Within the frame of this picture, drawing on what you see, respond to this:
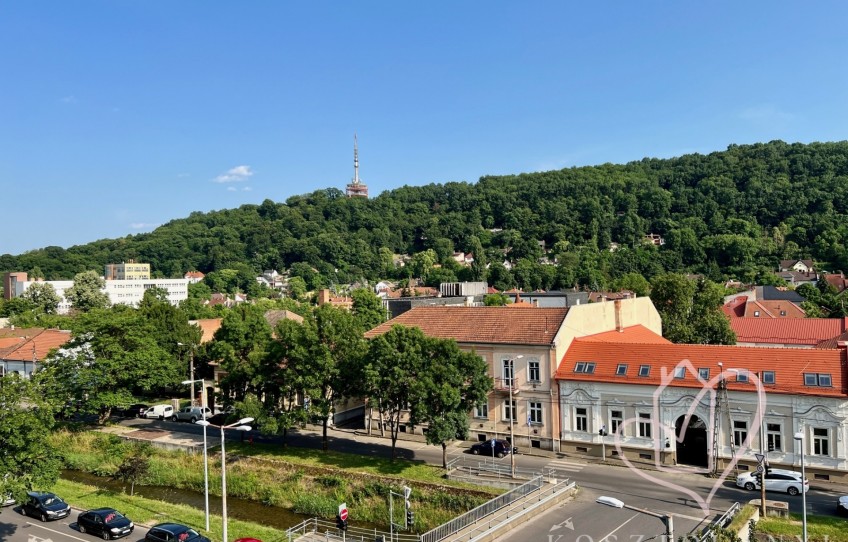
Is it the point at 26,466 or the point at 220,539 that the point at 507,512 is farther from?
the point at 26,466

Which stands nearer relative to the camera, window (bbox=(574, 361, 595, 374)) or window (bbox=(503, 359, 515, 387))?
window (bbox=(574, 361, 595, 374))

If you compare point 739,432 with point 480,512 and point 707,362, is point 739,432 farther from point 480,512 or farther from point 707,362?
point 480,512

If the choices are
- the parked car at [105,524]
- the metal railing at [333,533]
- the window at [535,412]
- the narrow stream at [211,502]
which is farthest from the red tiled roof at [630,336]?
the parked car at [105,524]

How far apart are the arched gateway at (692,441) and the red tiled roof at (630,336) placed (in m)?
8.03

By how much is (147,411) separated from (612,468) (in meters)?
36.7

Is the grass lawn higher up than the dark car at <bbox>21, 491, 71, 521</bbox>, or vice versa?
the dark car at <bbox>21, 491, 71, 521</bbox>

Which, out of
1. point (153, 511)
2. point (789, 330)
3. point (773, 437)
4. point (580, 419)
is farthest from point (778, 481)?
point (789, 330)

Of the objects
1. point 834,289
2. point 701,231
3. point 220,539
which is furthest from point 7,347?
point 701,231

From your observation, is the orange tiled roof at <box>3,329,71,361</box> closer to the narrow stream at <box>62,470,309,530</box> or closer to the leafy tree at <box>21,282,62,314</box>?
the narrow stream at <box>62,470,309,530</box>

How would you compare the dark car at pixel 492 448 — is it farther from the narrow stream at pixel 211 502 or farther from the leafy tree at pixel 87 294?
the leafy tree at pixel 87 294

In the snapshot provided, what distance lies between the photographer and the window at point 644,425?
3547 cm

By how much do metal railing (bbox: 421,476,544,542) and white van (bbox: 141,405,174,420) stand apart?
31.4 metres

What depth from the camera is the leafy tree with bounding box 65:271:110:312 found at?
105438mm

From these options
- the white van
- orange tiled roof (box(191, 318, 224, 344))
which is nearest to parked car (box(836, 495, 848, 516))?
the white van
